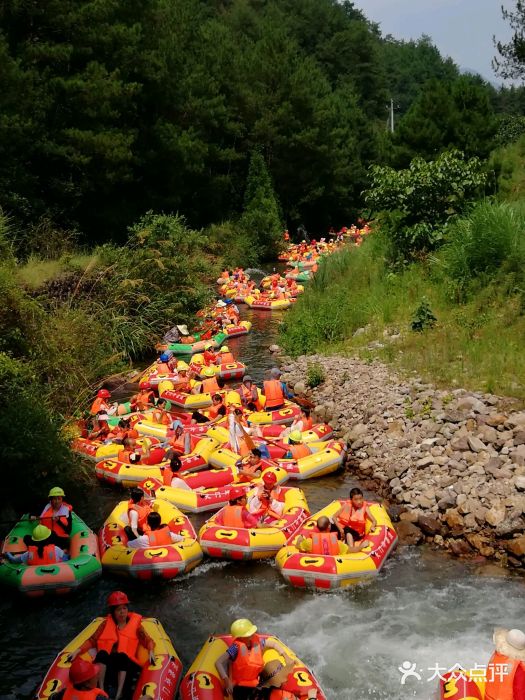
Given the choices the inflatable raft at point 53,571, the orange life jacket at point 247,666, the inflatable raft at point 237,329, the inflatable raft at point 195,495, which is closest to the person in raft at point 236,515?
the inflatable raft at point 195,495

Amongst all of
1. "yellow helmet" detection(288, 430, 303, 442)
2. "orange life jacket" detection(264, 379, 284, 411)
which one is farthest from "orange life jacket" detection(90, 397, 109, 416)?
"yellow helmet" detection(288, 430, 303, 442)

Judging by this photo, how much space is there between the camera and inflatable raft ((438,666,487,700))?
6.04 m

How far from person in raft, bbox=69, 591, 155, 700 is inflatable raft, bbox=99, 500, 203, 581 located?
68.6 inches

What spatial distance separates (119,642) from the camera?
6789mm

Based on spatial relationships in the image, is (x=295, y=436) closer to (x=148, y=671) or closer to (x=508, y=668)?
(x=148, y=671)

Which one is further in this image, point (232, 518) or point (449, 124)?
point (449, 124)

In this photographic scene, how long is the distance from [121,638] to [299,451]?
5.74 metres

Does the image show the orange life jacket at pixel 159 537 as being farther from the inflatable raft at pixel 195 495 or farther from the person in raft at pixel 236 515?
the inflatable raft at pixel 195 495

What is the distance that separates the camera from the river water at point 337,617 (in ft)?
23.0

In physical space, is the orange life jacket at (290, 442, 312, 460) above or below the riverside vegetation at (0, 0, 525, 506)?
below

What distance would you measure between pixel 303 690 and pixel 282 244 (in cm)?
3424

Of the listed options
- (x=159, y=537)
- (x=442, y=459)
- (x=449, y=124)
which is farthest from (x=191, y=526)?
(x=449, y=124)

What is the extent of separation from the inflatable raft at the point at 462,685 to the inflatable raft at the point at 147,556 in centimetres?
382

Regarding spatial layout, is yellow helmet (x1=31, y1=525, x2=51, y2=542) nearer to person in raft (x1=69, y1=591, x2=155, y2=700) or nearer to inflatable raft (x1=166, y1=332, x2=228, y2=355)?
person in raft (x1=69, y1=591, x2=155, y2=700)
